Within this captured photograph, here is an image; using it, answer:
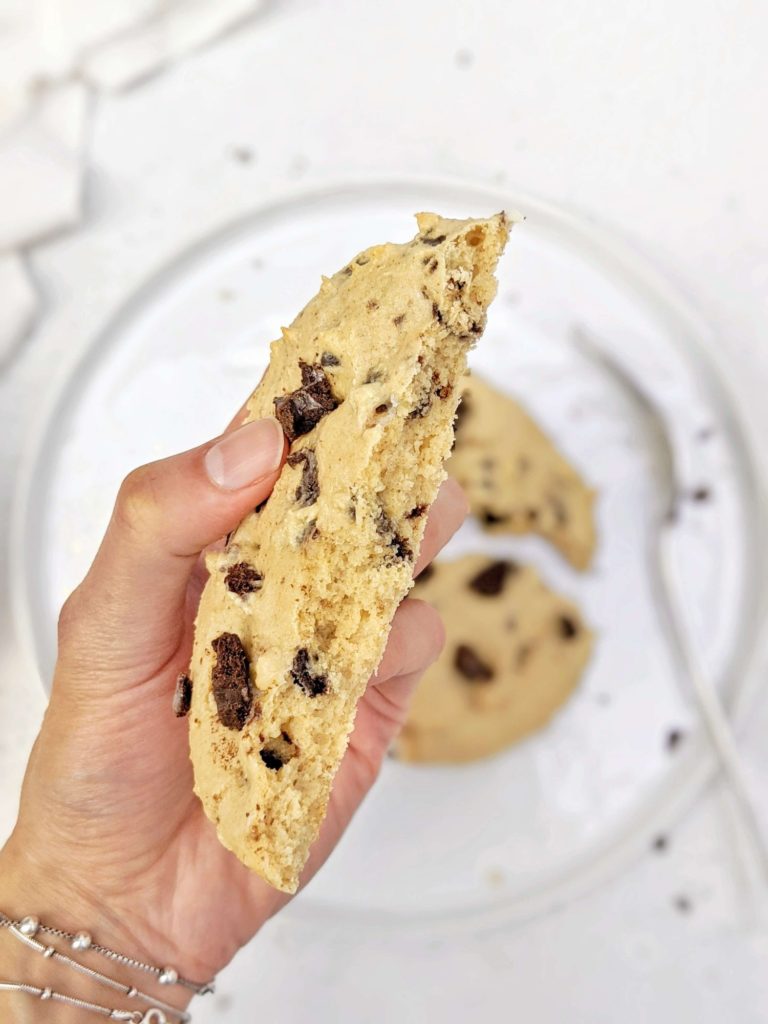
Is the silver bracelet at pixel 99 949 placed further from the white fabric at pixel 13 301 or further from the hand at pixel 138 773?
the white fabric at pixel 13 301

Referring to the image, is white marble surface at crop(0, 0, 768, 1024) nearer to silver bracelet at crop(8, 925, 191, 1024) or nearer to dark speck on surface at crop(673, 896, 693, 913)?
dark speck on surface at crop(673, 896, 693, 913)

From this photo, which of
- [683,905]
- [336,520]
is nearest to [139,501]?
[336,520]

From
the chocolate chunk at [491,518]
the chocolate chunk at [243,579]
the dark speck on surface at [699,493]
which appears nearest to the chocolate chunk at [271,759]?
the chocolate chunk at [243,579]

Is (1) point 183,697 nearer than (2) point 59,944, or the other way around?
(1) point 183,697

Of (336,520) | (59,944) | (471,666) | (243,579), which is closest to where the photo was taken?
(336,520)

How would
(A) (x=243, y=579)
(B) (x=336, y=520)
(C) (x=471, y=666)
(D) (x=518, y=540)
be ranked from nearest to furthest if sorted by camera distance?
(B) (x=336, y=520) → (A) (x=243, y=579) → (C) (x=471, y=666) → (D) (x=518, y=540)

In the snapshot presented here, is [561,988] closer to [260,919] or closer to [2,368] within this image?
[260,919]

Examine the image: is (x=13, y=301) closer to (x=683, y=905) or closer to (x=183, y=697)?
(x=183, y=697)
